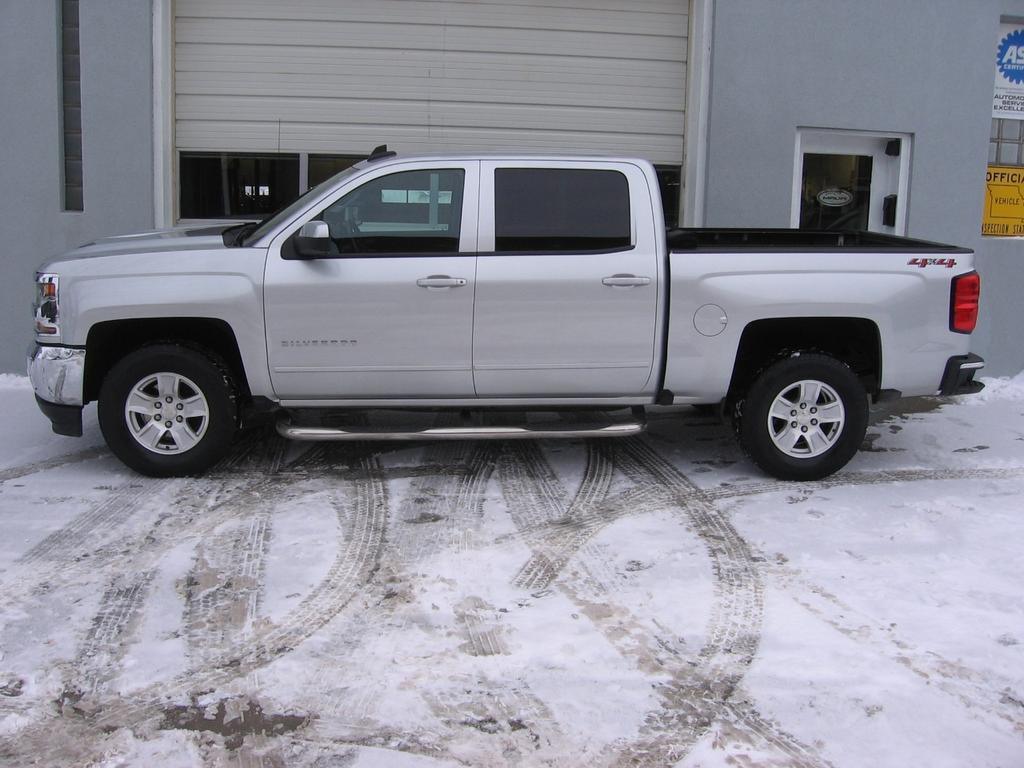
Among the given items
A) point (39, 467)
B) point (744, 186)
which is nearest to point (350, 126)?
point (744, 186)

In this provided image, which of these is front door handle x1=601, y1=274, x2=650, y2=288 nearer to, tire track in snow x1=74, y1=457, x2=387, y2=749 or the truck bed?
the truck bed

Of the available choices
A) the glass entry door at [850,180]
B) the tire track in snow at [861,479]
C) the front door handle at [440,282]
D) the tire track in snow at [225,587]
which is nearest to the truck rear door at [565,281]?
the front door handle at [440,282]

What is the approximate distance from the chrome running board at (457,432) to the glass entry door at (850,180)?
4.44 metres

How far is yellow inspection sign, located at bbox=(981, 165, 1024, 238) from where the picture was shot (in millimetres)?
9562

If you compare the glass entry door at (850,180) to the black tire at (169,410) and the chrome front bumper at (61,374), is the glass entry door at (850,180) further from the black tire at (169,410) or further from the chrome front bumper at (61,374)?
the chrome front bumper at (61,374)

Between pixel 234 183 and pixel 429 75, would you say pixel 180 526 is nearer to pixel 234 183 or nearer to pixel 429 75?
pixel 234 183

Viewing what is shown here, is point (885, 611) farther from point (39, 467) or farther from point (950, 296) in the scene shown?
point (39, 467)

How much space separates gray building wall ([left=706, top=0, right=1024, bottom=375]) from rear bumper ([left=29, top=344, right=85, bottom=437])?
5713mm

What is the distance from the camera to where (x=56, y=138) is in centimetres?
849

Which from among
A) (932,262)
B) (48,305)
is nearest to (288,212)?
(48,305)

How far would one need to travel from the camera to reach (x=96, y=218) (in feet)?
28.2

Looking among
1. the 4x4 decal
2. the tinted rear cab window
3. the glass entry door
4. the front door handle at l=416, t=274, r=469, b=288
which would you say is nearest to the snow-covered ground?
the front door handle at l=416, t=274, r=469, b=288

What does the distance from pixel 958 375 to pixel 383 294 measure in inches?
136

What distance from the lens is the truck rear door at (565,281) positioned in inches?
222
